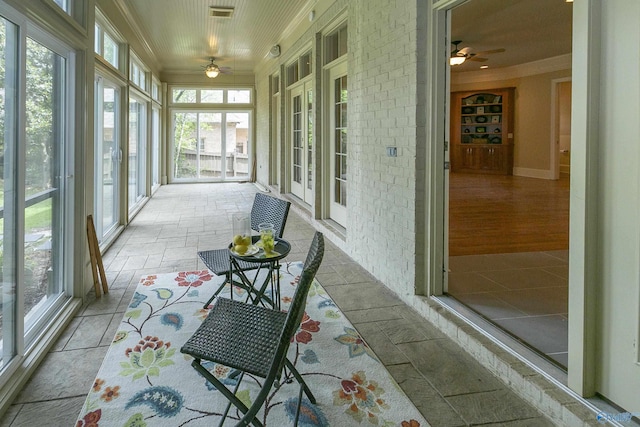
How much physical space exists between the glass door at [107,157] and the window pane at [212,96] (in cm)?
671

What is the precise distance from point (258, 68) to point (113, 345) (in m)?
9.88

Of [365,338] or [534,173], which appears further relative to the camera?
[534,173]

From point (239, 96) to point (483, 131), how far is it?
7.17 m

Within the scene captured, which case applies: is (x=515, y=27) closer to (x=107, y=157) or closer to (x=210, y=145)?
(x=107, y=157)

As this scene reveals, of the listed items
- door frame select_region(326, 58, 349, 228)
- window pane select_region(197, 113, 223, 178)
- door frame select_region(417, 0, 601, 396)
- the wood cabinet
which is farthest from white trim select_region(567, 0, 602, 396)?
the wood cabinet

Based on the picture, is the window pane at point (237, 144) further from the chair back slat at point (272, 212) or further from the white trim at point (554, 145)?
the chair back slat at point (272, 212)

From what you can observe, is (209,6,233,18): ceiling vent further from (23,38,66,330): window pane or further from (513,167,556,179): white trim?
(513,167,556,179): white trim

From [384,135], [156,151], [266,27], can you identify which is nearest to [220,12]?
[266,27]

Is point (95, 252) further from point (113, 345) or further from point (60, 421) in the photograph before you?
point (60, 421)

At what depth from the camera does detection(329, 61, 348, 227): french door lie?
5.50m

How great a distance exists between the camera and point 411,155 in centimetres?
336

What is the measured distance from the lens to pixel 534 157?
1227 cm


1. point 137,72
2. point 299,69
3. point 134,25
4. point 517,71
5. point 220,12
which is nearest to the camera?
point 220,12

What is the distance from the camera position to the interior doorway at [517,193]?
3199 mm
